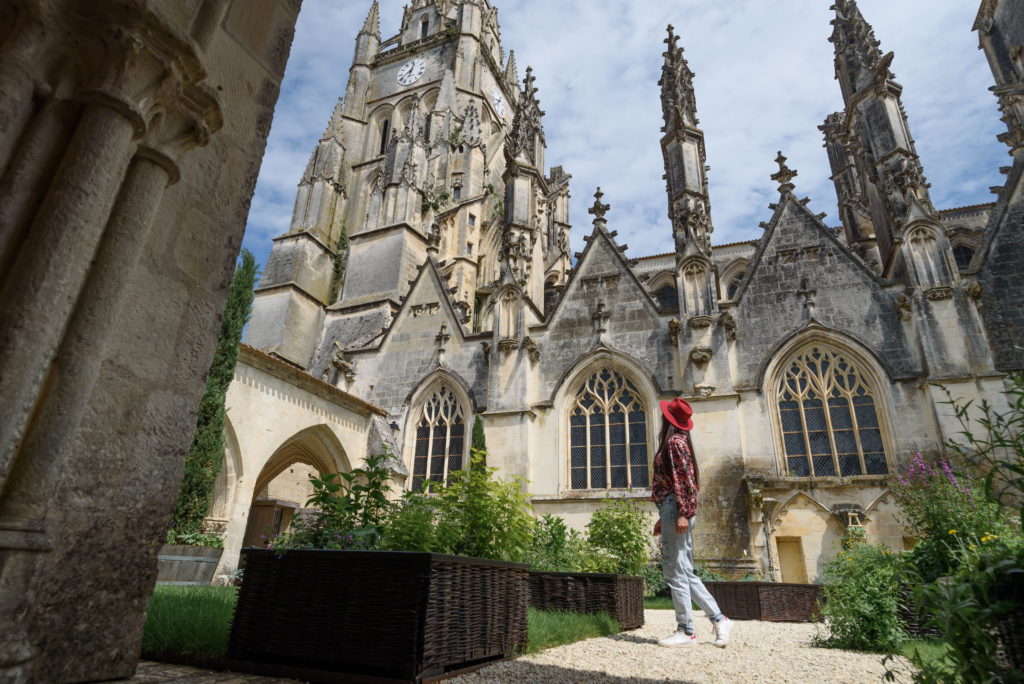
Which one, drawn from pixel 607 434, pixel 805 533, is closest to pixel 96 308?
pixel 607 434

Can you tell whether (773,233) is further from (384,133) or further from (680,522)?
(384,133)

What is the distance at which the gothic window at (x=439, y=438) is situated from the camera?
1395 cm

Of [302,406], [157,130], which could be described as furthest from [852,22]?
[157,130]

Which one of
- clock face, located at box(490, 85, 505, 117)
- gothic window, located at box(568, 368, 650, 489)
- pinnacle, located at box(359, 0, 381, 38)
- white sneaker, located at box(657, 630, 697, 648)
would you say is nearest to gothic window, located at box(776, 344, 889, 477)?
gothic window, located at box(568, 368, 650, 489)

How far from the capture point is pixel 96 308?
2316mm

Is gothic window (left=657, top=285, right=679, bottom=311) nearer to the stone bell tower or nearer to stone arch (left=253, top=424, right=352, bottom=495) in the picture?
the stone bell tower

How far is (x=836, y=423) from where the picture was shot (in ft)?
37.5

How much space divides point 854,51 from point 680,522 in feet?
49.0

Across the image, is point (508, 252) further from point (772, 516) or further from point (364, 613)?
point (364, 613)

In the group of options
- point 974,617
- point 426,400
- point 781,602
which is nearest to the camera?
point 974,617

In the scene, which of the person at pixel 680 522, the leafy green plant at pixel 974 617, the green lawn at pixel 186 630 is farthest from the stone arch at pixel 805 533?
the green lawn at pixel 186 630

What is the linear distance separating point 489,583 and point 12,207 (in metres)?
3.08

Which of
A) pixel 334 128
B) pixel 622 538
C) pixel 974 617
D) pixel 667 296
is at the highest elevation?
pixel 334 128

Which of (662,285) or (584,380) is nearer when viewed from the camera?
(584,380)
